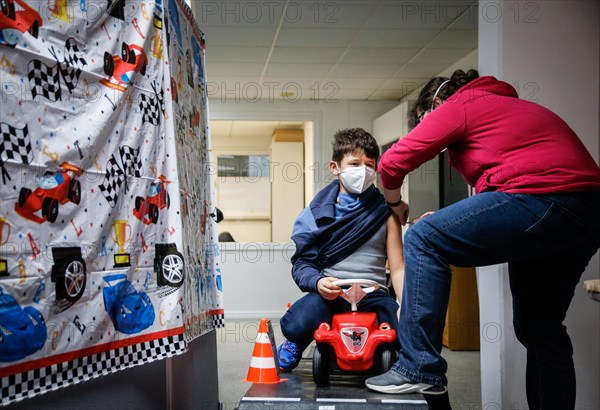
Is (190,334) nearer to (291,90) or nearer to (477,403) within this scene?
(477,403)

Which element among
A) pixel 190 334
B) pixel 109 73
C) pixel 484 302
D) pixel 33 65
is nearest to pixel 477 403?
pixel 484 302

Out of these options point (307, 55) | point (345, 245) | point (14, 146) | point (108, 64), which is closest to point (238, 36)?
point (307, 55)

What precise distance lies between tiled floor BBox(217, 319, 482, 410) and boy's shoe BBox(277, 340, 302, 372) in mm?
261

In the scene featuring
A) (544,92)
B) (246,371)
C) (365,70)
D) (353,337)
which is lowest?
(246,371)

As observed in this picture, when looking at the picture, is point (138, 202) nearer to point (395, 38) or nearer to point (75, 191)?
point (75, 191)

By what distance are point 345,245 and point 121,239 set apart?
80 centimetres

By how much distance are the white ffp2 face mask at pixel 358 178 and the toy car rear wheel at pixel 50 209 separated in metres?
1.08

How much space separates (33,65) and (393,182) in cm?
97

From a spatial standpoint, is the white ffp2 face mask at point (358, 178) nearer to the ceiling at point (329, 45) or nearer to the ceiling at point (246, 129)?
the ceiling at point (329, 45)

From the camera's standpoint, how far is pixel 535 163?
5.11 ft

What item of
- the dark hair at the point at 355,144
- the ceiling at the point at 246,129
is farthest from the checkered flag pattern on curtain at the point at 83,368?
the ceiling at the point at 246,129

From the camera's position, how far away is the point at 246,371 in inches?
136

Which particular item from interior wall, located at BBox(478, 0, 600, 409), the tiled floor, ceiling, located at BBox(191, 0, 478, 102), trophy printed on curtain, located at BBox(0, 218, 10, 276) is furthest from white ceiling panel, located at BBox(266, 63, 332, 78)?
trophy printed on curtain, located at BBox(0, 218, 10, 276)

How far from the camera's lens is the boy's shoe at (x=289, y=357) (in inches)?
80.5
